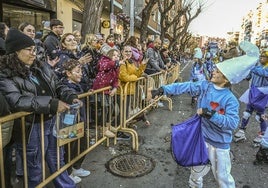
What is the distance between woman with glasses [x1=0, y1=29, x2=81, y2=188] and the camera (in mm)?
2443

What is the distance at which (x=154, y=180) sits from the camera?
12.5 ft

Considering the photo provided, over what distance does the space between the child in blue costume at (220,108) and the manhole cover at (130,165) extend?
116 cm

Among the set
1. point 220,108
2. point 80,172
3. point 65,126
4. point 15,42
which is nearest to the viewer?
point 15,42

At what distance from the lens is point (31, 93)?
260cm

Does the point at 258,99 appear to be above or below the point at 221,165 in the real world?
above

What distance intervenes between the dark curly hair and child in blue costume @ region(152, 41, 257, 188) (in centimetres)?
142

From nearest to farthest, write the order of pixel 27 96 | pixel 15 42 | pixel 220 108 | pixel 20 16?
pixel 27 96
pixel 15 42
pixel 220 108
pixel 20 16

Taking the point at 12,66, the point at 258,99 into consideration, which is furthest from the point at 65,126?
the point at 258,99

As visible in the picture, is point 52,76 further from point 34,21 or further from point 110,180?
point 34,21

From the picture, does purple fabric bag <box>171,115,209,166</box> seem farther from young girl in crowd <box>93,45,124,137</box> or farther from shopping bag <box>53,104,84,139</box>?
young girl in crowd <box>93,45,124,137</box>

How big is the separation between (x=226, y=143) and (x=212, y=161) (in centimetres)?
27

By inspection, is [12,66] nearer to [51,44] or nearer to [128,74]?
[51,44]

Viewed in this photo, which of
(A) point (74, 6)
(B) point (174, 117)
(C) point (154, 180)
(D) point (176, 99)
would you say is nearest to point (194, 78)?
(D) point (176, 99)

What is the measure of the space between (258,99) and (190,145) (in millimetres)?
3176
